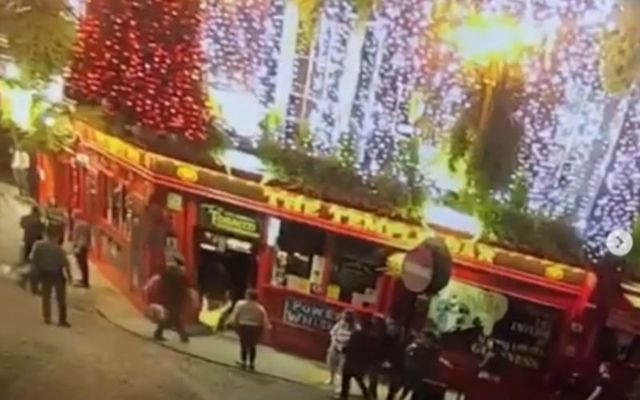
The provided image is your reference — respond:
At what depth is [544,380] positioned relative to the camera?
4.20 ft

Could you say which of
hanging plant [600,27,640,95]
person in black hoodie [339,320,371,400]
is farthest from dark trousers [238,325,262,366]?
hanging plant [600,27,640,95]

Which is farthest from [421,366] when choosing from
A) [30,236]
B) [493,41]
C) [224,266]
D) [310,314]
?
[30,236]

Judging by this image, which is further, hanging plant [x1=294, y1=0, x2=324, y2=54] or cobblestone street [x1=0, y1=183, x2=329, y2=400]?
cobblestone street [x1=0, y1=183, x2=329, y2=400]

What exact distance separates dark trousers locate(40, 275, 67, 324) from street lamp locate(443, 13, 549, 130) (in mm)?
518

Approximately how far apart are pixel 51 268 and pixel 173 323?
0.15m

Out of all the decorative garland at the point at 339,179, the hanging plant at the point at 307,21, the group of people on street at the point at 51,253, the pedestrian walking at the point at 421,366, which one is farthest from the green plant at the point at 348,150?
the group of people on street at the point at 51,253

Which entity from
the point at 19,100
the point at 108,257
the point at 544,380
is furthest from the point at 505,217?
the point at 19,100

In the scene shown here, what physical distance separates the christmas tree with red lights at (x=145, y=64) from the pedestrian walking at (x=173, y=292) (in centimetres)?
15

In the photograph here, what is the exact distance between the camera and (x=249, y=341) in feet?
4.33

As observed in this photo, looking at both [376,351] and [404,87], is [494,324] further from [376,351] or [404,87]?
[404,87]

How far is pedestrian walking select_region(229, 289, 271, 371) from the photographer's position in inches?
51.4

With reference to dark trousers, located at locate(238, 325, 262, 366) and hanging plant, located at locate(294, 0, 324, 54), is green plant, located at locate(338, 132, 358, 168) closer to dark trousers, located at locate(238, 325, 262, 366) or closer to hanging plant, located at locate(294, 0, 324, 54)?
hanging plant, located at locate(294, 0, 324, 54)

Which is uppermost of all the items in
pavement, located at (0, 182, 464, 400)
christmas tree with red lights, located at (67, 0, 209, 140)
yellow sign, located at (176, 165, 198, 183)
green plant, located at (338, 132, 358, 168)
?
christmas tree with red lights, located at (67, 0, 209, 140)

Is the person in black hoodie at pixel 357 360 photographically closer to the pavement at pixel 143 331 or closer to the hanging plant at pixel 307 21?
the pavement at pixel 143 331
